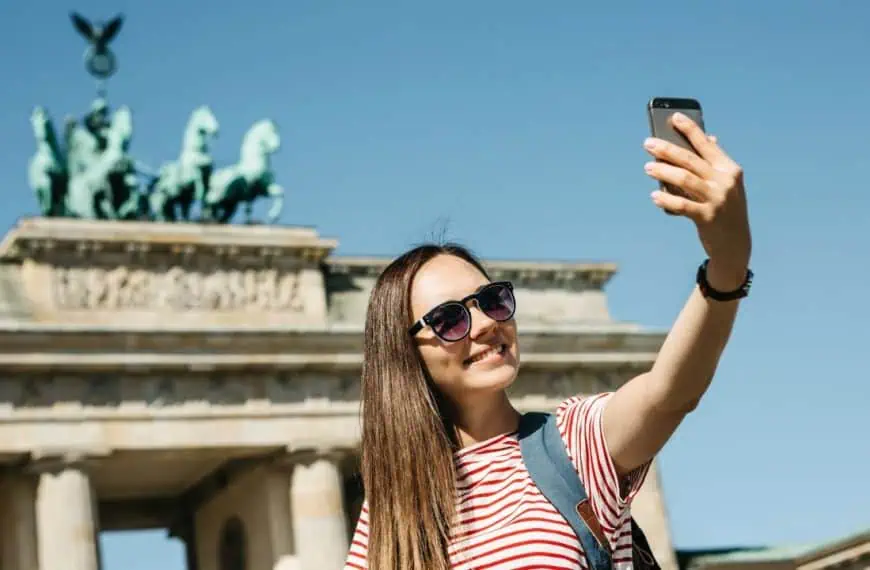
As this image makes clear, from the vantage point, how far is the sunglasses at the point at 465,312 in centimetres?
380

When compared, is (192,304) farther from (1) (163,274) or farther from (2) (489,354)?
(2) (489,354)

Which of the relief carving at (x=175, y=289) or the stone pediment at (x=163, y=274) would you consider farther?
the relief carving at (x=175, y=289)

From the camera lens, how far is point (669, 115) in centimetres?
328

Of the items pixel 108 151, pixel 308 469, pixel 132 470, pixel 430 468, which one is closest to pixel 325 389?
pixel 308 469

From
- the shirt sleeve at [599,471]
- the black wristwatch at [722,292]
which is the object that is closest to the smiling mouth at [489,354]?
the shirt sleeve at [599,471]

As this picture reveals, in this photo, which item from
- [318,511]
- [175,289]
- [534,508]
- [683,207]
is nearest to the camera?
[683,207]

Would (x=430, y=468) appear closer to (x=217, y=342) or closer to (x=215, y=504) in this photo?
(x=217, y=342)

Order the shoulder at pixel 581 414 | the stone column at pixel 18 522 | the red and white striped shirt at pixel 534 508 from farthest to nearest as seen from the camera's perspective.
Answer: the stone column at pixel 18 522
the shoulder at pixel 581 414
the red and white striped shirt at pixel 534 508

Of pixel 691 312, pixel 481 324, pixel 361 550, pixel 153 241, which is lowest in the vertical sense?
pixel 361 550

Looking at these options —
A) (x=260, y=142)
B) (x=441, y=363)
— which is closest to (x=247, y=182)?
(x=260, y=142)

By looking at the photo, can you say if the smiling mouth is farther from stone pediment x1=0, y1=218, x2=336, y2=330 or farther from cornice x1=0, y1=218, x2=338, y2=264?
cornice x1=0, y1=218, x2=338, y2=264

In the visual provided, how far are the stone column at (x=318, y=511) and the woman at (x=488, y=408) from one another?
27.7m

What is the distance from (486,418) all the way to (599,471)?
0.39 m

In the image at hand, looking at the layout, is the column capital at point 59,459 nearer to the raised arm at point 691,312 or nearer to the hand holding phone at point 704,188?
the raised arm at point 691,312
